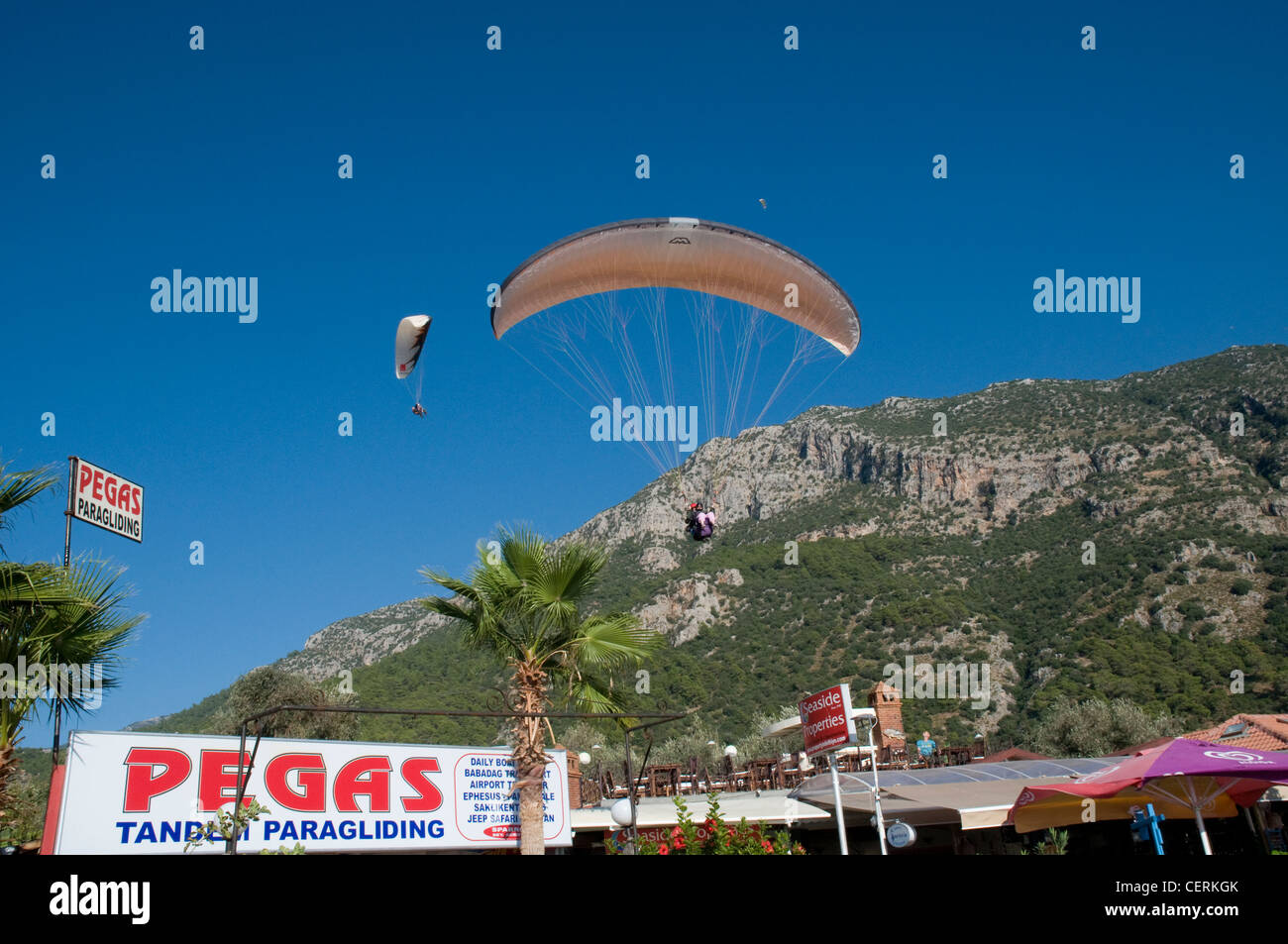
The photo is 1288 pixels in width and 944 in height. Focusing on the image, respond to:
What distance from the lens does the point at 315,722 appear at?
105ft

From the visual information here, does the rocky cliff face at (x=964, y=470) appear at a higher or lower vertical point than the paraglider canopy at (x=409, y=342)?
higher

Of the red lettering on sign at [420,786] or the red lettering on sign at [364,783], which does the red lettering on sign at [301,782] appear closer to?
the red lettering on sign at [364,783]

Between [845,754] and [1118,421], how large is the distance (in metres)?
65.2

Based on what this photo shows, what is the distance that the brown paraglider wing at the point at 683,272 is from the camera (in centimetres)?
1859

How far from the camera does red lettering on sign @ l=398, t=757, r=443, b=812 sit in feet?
41.8

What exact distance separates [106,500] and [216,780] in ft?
13.2

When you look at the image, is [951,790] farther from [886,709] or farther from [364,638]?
[364,638]

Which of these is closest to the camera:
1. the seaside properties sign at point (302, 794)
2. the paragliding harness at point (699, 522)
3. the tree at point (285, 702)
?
the seaside properties sign at point (302, 794)

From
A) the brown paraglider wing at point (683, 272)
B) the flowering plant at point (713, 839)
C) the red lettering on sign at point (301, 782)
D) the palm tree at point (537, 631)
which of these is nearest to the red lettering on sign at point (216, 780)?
the red lettering on sign at point (301, 782)

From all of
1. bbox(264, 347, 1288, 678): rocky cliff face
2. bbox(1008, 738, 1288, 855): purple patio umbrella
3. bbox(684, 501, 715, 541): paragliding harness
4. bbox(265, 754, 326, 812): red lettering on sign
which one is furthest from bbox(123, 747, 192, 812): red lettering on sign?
bbox(264, 347, 1288, 678): rocky cliff face

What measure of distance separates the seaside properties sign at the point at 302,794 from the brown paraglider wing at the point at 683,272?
955 centimetres

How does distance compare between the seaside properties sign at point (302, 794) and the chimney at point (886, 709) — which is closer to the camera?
the seaside properties sign at point (302, 794)
